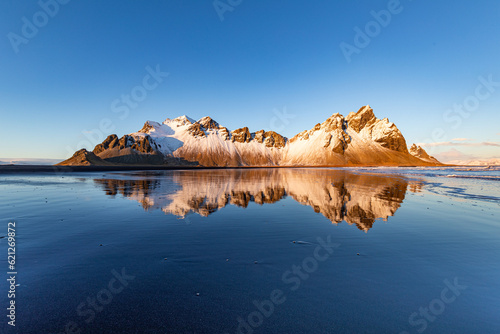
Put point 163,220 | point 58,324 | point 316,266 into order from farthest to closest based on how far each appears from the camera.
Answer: point 163,220
point 316,266
point 58,324

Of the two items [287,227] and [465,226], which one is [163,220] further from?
[465,226]

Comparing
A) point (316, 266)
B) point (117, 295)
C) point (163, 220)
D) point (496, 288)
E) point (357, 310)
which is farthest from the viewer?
point (163, 220)

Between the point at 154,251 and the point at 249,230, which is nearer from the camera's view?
the point at 154,251

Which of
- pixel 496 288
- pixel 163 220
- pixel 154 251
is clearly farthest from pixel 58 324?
pixel 496 288

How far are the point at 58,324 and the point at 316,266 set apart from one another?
238 inches

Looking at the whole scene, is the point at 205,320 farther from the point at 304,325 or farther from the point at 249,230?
the point at 249,230

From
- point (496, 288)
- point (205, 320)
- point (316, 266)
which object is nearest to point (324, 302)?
point (316, 266)

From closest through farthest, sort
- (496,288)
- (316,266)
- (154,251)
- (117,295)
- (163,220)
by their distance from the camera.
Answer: (117,295) < (496,288) < (316,266) < (154,251) < (163,220)

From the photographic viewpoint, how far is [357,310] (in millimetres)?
4797

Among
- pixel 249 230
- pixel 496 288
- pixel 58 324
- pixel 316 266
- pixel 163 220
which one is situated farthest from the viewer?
pixel 163 220

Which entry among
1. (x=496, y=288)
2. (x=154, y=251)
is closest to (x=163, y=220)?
(x=154, y=251)

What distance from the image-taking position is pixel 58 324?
4297 millimetres

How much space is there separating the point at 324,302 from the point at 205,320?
8.24 ft

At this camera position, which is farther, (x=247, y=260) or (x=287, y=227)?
(x=287, y=227)
